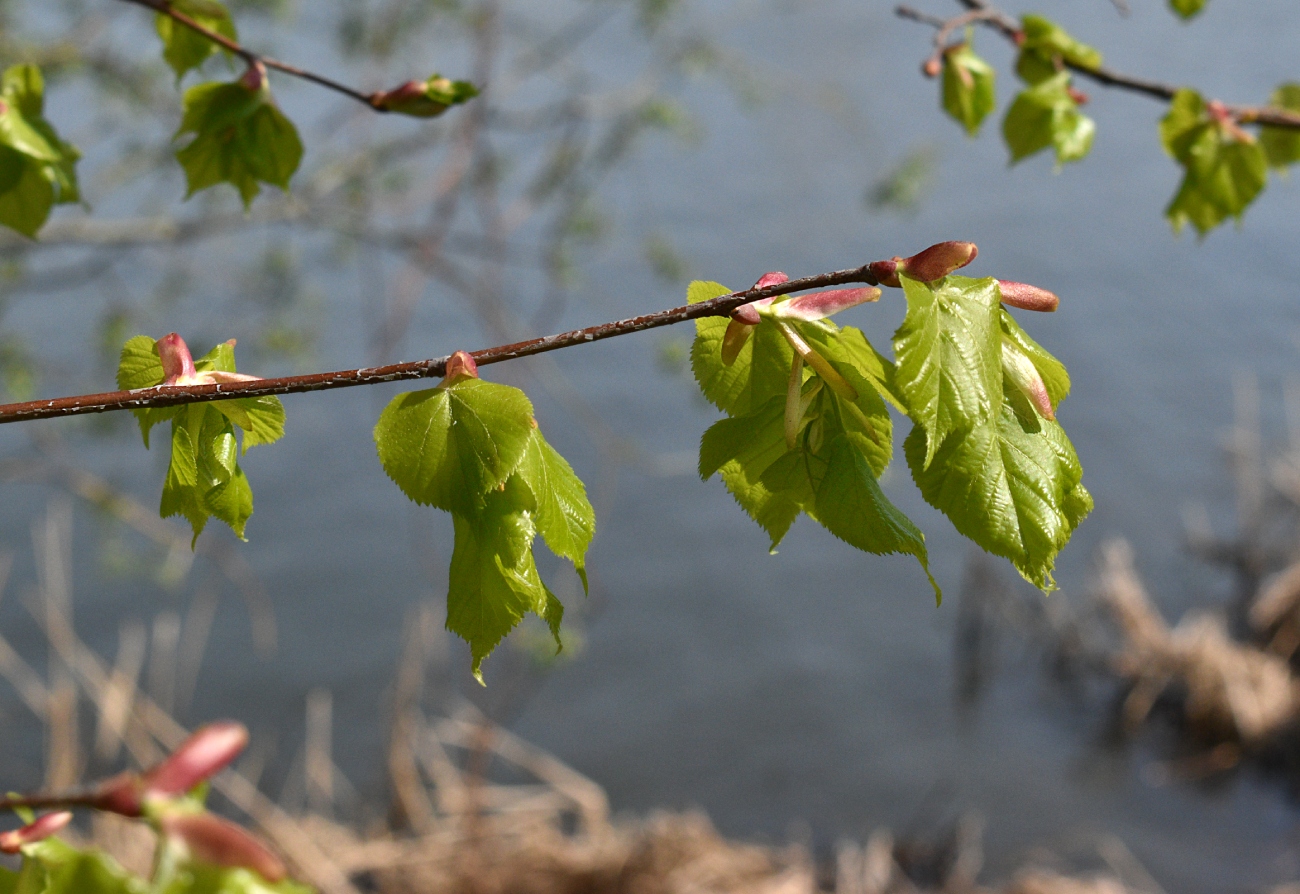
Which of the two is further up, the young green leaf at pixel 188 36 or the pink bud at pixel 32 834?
the young green leaf at pixel 188 36

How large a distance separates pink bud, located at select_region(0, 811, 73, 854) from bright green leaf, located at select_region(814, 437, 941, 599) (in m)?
0.35

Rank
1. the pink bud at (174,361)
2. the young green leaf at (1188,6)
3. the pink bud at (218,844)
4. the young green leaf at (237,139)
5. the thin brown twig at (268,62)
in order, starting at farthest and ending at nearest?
the young green leaf at (1188,6) → the young green leaf at (237,139) → the thin brown twig at (268,62) → the pink bud at (174,361) → the pink bud at (218,844)

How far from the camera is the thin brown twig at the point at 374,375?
0.51 meters

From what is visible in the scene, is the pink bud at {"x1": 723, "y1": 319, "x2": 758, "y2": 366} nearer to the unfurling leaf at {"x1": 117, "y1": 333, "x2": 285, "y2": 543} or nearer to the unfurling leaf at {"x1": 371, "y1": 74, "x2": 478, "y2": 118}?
the unfurling leaf at {"x1": 117, "y1": 333, "x2": 285, "y2": 543}

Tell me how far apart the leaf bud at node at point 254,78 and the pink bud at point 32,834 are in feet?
2.12

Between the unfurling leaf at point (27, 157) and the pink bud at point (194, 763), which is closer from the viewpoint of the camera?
the pink bud at point (194, 763)

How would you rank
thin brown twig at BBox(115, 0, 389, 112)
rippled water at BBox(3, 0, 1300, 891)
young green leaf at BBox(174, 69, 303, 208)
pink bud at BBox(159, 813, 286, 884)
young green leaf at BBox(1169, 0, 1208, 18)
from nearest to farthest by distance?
1. pink bud at BBox(159, 813, 286, 884)
2. thin brown twig at BBox(115, 0, 389, 112)
3. young green leaf at BBox(174, 69, 303, 208)
4. young green leaf at BBox(1169, 0, 1208, 18)
5. rippled water at BBox(3, 0, 1300, 891)

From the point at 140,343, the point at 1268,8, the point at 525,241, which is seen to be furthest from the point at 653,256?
the point at 1268,8

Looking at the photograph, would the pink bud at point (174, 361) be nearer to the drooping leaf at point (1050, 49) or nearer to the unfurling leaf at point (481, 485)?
the unfurling leaf at point (481, 485)

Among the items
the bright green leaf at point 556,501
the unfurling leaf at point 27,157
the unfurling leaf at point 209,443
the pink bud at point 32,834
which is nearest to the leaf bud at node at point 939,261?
the bright green leaf at point 556,501

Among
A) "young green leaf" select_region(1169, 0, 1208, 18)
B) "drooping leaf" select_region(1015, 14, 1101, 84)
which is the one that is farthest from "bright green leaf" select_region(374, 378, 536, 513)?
"young green leaf" select_region(1169, 0, 1208, 18)

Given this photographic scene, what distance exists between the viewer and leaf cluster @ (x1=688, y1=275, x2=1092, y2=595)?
0.49m

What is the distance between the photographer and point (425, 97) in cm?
88

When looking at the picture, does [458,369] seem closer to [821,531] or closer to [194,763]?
[194,763]
